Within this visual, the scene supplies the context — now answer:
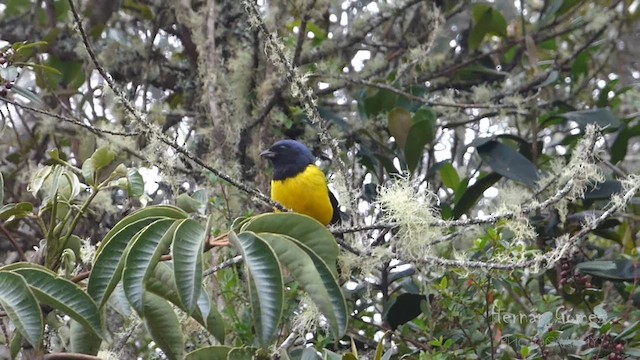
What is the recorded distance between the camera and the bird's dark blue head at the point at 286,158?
3.37 m

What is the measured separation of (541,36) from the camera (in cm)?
400

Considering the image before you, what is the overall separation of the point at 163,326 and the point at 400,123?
1.66m

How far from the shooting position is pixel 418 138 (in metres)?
3.13

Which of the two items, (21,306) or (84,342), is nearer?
(21,306)

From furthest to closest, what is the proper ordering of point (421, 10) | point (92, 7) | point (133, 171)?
1. point (421, 10)
2. point (92, 7)
3. point (133, 171)

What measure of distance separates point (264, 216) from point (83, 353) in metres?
0.54

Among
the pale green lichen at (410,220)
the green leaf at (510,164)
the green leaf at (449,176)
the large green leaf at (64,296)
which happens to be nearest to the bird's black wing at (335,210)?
the green leaf at (449,176)

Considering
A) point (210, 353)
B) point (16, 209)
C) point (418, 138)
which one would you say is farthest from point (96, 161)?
point (418, 138)

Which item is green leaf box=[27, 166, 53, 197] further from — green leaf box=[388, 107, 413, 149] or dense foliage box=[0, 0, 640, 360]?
green leaf box=[388, 107, 413, 149]

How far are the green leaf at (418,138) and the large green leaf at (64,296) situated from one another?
180 centimetres

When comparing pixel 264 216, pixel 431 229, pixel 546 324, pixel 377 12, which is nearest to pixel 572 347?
pixel 546 324

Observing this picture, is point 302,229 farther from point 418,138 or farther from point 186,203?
point 418,138

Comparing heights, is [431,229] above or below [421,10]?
below

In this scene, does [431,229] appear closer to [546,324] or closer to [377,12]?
[546,324]
